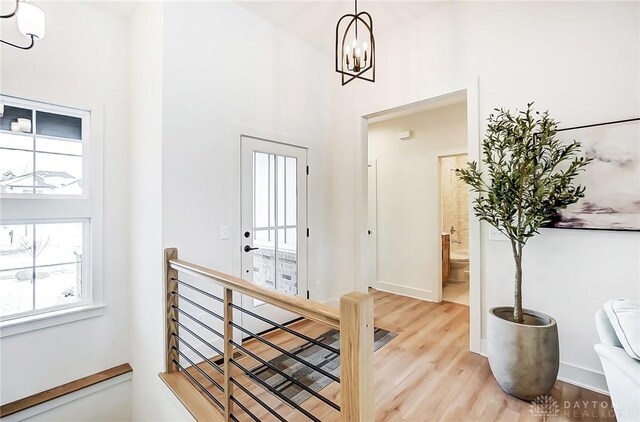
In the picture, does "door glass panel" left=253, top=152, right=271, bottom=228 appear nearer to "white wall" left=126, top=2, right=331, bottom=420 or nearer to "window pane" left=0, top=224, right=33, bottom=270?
"white wall" left=126, top=2, right=331, bottom=420

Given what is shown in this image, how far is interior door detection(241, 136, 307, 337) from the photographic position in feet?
9.62

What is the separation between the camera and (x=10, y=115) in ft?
7.52

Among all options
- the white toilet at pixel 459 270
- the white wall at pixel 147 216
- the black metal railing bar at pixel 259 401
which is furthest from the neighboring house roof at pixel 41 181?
the white toilet at pixel 459 270

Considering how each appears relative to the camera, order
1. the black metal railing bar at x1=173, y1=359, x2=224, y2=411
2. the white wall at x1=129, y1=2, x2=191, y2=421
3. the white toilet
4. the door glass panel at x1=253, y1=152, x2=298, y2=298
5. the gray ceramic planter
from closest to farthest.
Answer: the black metal railing bar at x1=173, y1=359, x2=224, y2=411 < the gray ceramic planter < the white wall at x1=129, y1=2, x2=191, y2=421 < the door glass panel at x1=253, y1=152, x2=298, y2=298 < the white toilet

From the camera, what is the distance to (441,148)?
4191mm

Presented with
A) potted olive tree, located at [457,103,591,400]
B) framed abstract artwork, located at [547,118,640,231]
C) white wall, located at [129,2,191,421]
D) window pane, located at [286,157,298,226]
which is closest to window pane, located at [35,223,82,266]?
white wall, located at [129,2,191,421]

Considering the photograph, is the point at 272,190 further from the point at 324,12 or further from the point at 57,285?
the point at 57,285

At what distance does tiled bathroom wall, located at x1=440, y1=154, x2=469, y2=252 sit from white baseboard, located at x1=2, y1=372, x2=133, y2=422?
5604mm

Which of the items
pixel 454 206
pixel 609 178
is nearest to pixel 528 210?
pixel 609 178

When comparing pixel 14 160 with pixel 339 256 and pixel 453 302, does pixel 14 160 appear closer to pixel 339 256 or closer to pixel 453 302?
pixel 339 256

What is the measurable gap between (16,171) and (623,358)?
4026 millimetres

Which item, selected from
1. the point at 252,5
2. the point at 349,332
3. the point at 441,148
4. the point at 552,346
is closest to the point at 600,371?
the point at 552,346

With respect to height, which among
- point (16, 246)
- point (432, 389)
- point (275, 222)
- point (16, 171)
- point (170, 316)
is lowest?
point (432, 389)

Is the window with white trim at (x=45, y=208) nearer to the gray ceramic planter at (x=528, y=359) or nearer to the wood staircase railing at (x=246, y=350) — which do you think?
the wood staircase railing at (x=246, y=350)
